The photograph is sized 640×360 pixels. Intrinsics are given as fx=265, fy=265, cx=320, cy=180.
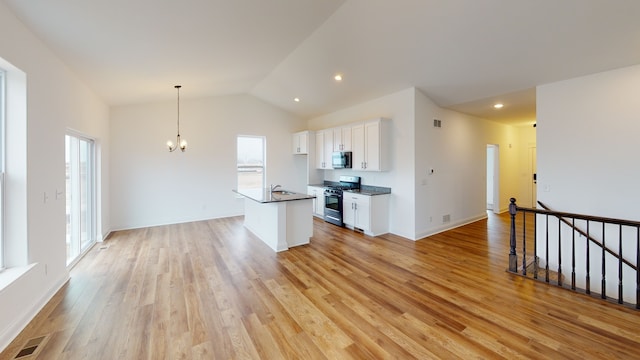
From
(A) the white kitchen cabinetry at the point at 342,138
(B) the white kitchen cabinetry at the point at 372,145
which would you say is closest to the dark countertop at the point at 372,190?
(B) the white kitchen cabinetry at the point at 372,145

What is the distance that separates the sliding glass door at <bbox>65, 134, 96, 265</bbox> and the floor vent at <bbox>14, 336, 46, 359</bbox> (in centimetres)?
187

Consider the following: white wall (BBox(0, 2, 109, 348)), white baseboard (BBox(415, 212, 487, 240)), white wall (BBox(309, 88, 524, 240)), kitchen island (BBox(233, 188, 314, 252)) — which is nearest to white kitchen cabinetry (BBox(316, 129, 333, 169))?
white wall (BBox(309, 88, 524, 240))

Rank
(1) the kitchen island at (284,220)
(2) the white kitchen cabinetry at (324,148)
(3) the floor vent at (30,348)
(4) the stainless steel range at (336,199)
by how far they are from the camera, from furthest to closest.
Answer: (2) the white kitchen cabinetry at (324,148) < (4) the stainless steel range at (336,199) < (1) the kitchen island at (284,220) < (3) the floor vent at (30,348)

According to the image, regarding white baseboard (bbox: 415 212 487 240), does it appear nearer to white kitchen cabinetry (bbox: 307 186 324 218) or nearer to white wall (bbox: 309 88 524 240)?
white wall (bbox: 309 88 524 240)

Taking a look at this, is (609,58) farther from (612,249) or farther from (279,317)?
(279,317)

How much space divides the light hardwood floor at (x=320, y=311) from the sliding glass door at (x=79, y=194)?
1.25 feet

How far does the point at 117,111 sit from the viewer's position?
5.79 m

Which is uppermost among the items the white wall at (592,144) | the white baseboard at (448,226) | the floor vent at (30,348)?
the white wall at (592,144)

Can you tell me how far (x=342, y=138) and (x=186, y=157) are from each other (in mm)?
3853

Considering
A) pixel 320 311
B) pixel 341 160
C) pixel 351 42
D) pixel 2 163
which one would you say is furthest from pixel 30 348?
pixel 341 160

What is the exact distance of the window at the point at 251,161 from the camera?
7336 mm

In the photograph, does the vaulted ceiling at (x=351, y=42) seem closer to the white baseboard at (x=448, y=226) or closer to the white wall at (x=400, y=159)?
the white wall at (x=400, y=159)

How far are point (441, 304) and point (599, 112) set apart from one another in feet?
11.3

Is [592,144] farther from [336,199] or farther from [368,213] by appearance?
[336,199]
